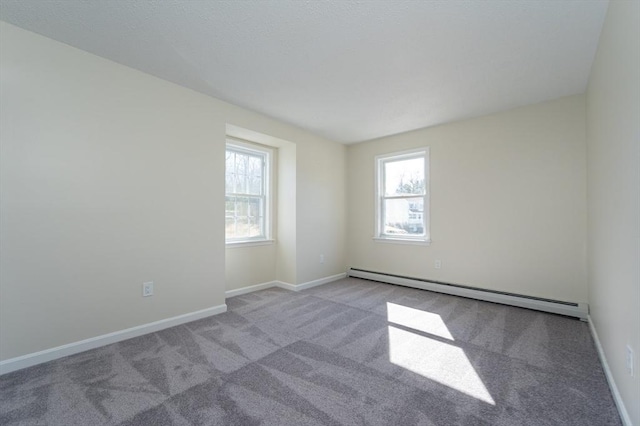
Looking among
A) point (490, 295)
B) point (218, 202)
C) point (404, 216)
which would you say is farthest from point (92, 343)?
point (490, 295)

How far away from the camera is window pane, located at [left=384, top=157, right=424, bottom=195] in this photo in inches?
176

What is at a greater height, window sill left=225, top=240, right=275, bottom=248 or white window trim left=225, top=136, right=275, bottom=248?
white window trim left=225, top=136, right=275, bottom=248

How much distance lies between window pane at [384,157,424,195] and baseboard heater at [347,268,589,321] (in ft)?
4.70

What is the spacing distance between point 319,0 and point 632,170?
2008 mm

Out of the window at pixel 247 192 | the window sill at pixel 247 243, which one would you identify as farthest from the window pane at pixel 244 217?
the window sill at pixel 247 243

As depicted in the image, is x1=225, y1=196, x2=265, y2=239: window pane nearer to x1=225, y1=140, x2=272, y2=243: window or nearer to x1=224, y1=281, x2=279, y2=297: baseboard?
x1=225, y1=140, x2=272, y2=243: window

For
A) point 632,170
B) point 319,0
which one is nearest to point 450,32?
point 319,0

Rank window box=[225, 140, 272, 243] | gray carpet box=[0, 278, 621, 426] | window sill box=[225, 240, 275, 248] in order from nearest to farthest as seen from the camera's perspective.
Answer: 1. gray carpet box=[0, 278, 621, 426]
2. window sill box=[225, 240, 275, 248]
3. window box=[225, 140, 272, 243]

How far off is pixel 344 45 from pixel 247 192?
2.55 m

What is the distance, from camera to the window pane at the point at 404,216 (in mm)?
4449

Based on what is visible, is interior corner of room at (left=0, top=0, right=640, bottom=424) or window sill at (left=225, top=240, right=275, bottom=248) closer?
interior corner of room at (left=0, top=0, right=640, bottom=424)

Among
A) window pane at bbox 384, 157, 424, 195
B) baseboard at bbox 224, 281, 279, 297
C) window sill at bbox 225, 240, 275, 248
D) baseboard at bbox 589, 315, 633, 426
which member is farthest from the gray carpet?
window pane at bbox 384, 157, 424, 195

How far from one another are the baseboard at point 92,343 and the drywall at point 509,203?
3.20m

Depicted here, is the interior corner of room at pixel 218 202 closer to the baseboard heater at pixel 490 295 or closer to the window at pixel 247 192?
the baseboard heater at pixel 490 295
